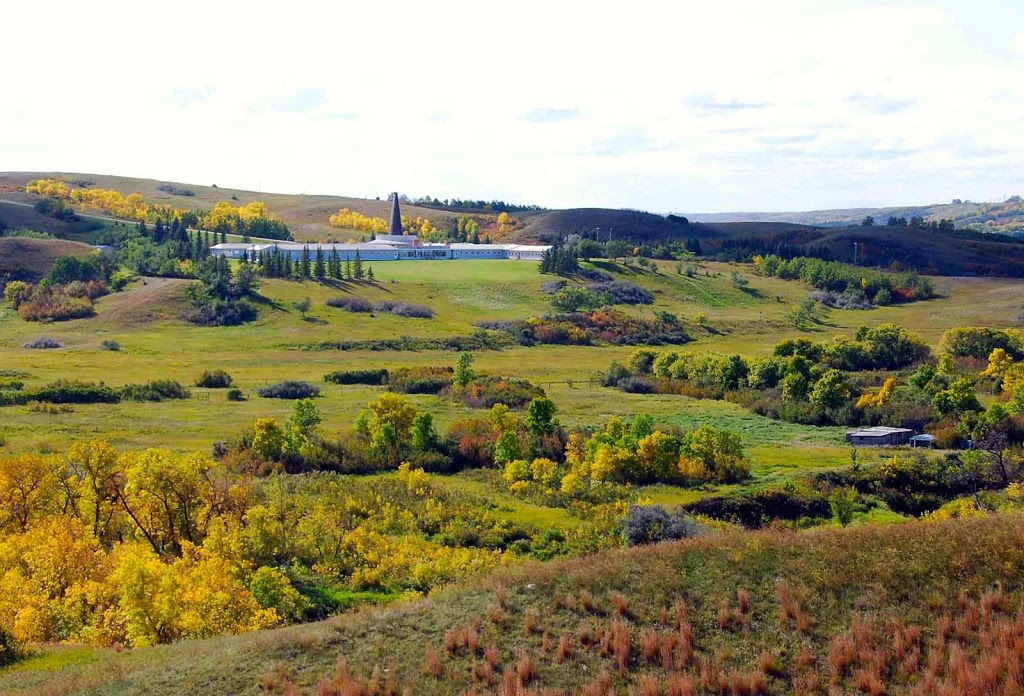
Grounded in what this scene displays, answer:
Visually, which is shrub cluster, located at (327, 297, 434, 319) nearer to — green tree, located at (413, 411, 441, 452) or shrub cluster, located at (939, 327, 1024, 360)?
shrub cluster, located at (939, 327, 1024, 360)

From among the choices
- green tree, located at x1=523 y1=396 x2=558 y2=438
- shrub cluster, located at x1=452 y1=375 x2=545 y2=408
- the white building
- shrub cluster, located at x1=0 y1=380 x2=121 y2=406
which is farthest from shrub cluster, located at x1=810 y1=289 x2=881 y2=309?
shrub cluster, located at x1=0 y1=380 x2=121 y2=406

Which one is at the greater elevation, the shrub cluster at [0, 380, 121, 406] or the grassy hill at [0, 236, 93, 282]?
the grassy hill at [0, 236, 93, 282]

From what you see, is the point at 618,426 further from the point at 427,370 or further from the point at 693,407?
the point at 427,370

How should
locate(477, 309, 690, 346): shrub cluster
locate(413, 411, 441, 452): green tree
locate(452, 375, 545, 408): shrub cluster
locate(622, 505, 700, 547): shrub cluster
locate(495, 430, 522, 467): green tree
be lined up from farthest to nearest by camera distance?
locate(477, 309, 690, 346): shrub cluster
locate(452, 375, 545, 408): shrub cluster
locate(413, 411, 441, 452): green tree
locate(495, 430, 522, 467): green tree
locate(622, 505, 700, 547): shrub cluster

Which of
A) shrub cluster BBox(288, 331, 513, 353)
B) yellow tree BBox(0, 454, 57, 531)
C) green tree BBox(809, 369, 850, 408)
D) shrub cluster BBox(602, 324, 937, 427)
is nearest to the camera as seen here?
yellow tree BBox(0, 454, 57, 531)

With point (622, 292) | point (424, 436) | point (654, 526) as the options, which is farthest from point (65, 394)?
point (622, 292)
